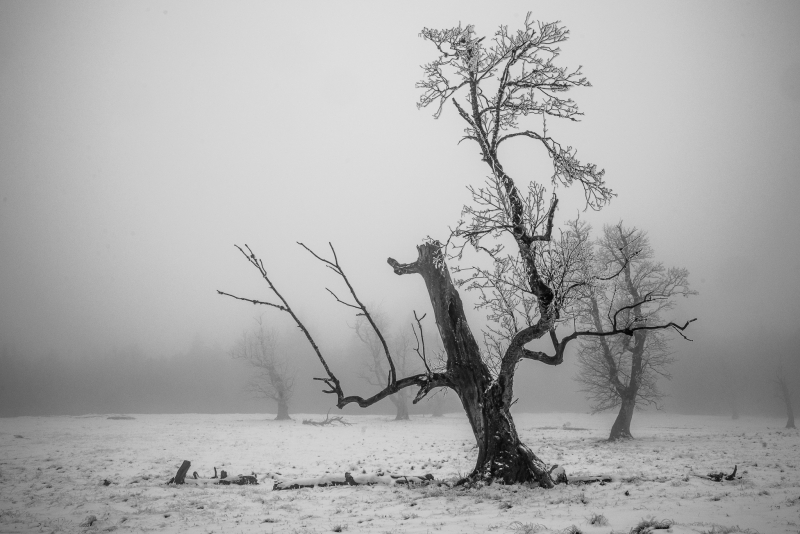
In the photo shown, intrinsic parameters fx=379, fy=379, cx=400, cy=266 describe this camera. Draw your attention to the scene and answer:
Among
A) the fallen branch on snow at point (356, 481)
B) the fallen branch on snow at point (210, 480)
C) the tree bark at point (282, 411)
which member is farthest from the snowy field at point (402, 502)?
the tree bark at point (282, 411)

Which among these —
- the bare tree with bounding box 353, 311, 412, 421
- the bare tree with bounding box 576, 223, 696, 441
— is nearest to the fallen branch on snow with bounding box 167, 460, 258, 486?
the bare tree with bounding box 576, 223, 696, 441

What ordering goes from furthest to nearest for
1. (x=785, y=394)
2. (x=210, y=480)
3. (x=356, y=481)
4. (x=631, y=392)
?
(x=785, y=394) < (x=631, y=392) < (x=210, y=480) < (x=356, y=481)

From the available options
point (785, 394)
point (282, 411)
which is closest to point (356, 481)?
point (282, 411)

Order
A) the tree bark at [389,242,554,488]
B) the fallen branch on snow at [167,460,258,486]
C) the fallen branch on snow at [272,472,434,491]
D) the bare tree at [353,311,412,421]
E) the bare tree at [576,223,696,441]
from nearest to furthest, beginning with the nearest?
the tree bark at [389,242,554,488] → the fallen branch on snow at [272,472,434,491] → the fallen branch on snow at [167,460,258,486] → the bare tree at [576,223,696,441] → the bare tree at [353,311,412,421]

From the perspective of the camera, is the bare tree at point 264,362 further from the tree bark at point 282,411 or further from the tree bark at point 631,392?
the tree bark at point 631,392

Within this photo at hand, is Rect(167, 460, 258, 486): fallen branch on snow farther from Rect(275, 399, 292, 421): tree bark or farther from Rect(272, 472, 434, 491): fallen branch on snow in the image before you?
Rect(275, 399, 292, 421): tree bark

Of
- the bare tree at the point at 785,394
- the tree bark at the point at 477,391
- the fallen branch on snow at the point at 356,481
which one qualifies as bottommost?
the bare tree at the point at 785,394

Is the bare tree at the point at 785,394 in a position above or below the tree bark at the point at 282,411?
above

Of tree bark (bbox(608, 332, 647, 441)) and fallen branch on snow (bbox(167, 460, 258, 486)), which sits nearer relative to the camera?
fallen branch on snow (bbox(167, 460, 258, 486))

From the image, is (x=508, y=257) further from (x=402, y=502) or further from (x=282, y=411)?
(x=282, y=411)

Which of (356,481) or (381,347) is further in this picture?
(381,347)

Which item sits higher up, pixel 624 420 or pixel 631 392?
pixel 631 392

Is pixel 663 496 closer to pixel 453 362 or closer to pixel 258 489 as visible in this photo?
pixel 453 362

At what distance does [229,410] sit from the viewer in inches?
2820
